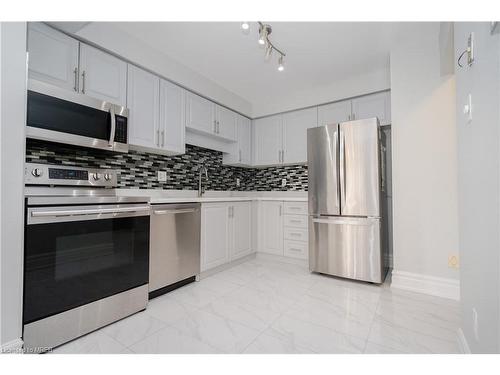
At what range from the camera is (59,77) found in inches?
70.0

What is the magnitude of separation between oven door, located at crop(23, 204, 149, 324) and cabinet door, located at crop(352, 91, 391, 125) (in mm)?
2676

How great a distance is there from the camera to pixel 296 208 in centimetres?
314

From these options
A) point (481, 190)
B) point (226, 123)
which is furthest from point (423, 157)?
point (226, 123)

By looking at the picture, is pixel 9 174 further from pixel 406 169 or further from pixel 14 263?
pixel 406 169

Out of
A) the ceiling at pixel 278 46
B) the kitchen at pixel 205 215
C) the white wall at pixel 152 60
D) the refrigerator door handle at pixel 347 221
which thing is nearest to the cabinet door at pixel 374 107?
the kitchen at pixel 205 215

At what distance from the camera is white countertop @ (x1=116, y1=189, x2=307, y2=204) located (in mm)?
2277

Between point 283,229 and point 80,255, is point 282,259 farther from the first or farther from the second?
point 80,255

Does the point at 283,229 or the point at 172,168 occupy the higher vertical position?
the point at 172,168

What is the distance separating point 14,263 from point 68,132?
Answer: 101 cm

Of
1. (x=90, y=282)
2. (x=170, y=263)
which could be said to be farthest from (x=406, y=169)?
(x=90, y=282)

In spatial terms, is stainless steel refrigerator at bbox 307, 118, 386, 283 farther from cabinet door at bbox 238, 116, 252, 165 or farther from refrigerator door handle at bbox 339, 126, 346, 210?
cabinet door at bbox 238, 116, 252, 165

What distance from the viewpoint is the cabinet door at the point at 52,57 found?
65.2 inches

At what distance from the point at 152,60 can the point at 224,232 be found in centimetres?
193

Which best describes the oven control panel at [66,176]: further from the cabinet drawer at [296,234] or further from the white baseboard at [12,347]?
the cabinet drawer at [296,234]
